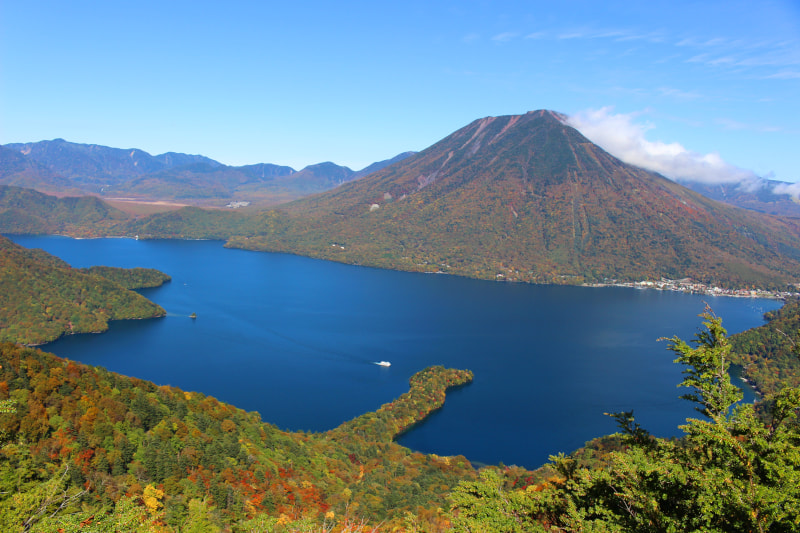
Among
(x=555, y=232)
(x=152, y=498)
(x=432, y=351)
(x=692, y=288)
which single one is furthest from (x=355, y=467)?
(x=555, y=232)

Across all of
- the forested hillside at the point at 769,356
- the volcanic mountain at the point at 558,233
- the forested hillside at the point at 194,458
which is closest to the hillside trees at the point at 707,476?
the forested hillside at the point at 194,458

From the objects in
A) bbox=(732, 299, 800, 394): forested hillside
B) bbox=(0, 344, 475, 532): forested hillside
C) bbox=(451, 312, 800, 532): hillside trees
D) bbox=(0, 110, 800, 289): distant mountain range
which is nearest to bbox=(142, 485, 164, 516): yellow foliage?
bbox=(0, 344, 475, 532): forested hillside

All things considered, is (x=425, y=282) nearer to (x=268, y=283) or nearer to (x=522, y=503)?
(x=268, y=283)

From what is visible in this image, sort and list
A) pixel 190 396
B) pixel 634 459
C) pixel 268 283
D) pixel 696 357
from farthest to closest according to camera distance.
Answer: pixel 268 283
pixel 190 396
pixel 634 459
pixel 696 357

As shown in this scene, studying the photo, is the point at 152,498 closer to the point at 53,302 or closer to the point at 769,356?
the point at 53,302

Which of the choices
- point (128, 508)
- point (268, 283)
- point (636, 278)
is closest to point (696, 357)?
point (128, 508)

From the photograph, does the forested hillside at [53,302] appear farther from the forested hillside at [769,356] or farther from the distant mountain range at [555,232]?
the forested hillside at [769,356]
